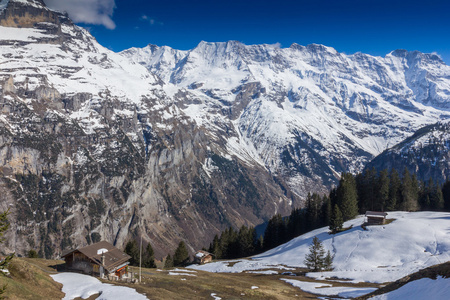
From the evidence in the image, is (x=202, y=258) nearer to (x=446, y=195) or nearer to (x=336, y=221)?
(x=336, y=221)

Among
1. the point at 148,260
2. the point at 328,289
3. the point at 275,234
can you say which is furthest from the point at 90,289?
the point at 275,234

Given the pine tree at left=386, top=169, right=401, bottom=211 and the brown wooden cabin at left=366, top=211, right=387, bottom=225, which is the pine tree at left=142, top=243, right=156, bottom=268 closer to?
the brown wooden cabin at left=366, top=211, right=387, bottom=225

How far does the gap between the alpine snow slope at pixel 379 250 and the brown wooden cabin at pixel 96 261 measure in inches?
1340

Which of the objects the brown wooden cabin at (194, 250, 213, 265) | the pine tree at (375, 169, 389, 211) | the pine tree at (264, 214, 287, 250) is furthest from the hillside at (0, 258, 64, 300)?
the pine tree at (375, 169, 389, 211)

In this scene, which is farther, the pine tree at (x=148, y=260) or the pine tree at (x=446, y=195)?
the pine tree at (x=446, y=195)

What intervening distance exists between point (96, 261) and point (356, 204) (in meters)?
94.2

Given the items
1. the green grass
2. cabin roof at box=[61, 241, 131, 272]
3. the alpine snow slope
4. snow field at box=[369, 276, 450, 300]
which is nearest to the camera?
snow field at box=[369, 276, 450, 300]

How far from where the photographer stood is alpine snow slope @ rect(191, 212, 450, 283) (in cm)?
7232

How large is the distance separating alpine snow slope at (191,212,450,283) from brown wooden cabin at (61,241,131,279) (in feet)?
112

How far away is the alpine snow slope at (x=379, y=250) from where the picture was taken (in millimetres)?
72325

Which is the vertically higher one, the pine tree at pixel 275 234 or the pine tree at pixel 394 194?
the pine tree at pixel 394 194

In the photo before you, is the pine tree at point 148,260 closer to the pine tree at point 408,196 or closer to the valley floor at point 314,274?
the valley floor at point 314,274

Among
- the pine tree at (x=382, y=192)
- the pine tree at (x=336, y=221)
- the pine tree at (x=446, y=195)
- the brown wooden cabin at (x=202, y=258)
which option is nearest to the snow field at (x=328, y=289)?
the pine tree at (x=336, y=221)

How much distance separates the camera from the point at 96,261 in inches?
2534
